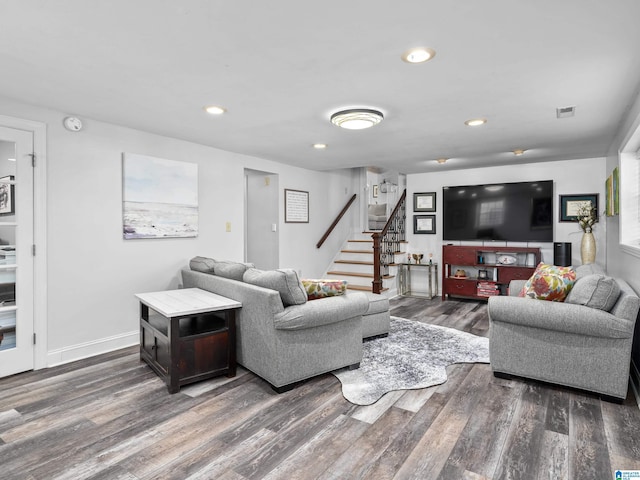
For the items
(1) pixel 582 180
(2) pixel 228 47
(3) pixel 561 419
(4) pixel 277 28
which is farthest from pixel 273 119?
(1) pixel 582 180

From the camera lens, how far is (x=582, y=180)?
5.36m

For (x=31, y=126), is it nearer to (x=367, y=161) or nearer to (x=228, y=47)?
(x=228, y=47)

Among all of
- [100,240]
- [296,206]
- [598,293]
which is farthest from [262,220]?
[598,293]

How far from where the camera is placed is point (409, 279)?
663 centimetres

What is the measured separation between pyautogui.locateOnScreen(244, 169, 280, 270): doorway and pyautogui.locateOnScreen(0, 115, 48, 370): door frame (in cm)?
283

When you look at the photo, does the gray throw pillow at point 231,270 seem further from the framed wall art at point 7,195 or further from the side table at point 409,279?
the side table at point 409,279

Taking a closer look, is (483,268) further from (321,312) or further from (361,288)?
(321,312)

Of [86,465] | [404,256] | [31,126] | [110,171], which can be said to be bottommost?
[86,465]

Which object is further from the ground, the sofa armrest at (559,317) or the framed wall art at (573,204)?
the framed wall art at (573,204)

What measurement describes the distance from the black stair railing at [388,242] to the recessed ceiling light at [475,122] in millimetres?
2406

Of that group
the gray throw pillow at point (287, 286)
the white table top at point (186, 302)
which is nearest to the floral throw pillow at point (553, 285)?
the gray throw pillow at point (287, 286)

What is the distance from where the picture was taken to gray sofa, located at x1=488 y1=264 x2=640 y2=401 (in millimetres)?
2477

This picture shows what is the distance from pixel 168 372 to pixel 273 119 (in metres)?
2.37

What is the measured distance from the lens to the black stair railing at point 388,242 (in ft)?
19.2
